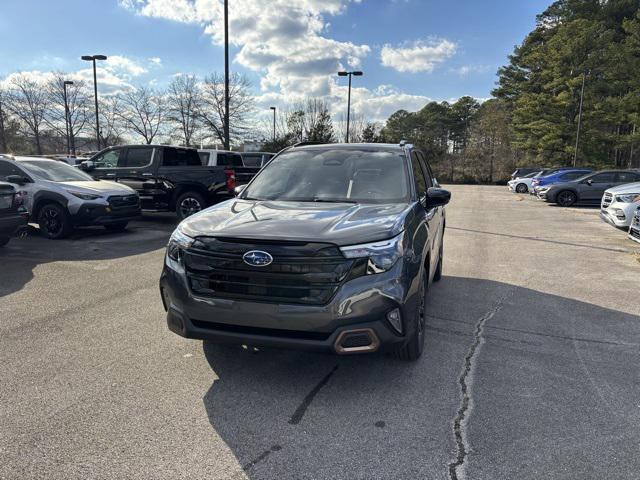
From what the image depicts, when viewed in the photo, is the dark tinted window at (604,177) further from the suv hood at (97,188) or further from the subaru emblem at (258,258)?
the subaru emblem at (258,258)

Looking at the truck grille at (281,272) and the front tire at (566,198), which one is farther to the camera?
the front tire at (566,198)

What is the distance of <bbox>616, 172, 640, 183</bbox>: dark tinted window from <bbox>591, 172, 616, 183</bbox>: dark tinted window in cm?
27

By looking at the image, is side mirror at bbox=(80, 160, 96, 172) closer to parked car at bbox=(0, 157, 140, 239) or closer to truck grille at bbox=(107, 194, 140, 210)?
parked car at bbox=(0, 157, 140, 239)

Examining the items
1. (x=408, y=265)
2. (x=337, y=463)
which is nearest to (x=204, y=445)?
(x=337, y=463)

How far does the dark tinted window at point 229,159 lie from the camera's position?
15.8 meters

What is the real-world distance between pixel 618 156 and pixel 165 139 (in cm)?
4909

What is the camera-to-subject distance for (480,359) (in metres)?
4.01

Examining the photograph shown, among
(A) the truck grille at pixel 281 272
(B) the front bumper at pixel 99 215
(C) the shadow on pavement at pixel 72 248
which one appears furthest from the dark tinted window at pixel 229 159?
(A) the truck grille at pixel 281 272

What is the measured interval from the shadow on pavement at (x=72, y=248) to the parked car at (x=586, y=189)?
17.7 meters

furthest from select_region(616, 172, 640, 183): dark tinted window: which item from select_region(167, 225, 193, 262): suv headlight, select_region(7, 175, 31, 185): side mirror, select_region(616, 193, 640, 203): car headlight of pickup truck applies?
select_region(7, 175, 31, 185): side mirror

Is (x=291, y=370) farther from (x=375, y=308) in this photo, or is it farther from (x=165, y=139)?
(x=165, y=139)

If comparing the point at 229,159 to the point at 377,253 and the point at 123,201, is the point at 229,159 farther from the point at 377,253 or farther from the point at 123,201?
the point at 377,253

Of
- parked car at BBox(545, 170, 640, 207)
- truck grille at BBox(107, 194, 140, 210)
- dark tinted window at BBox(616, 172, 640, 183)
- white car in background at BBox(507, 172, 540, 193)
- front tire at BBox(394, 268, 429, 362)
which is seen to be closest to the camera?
front tire at BBox(394, 268, 429, 362)

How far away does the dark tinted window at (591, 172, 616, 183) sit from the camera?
20.5 metres
